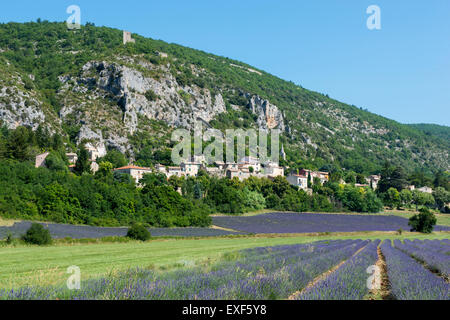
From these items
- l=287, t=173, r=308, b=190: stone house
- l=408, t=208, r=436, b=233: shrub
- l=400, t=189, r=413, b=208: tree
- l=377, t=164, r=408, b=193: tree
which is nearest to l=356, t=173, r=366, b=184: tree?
l=377, t=164, r=408, b=193: tree

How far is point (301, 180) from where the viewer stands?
124m

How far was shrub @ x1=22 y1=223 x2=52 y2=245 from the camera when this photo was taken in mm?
A: 28688

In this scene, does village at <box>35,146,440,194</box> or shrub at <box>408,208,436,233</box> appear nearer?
shrub at <box>408,208,436,233</box>

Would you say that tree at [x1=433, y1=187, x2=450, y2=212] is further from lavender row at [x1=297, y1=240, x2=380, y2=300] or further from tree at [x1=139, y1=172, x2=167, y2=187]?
lavender row at [x1=297, y1=240, x2=380, y2=300]

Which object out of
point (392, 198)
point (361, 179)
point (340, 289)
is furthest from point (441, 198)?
point (340, 289)

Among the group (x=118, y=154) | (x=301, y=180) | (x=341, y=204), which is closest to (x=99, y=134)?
(x=118, y=154)

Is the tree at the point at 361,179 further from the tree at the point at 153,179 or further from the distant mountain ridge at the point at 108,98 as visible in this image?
the tree at the point at 153,179

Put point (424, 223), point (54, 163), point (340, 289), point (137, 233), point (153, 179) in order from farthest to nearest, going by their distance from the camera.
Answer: point (153, 179) < point (54, 163) < point (424, 223) < point (137, 233) < point (340, 289)

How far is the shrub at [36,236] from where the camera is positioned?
94.1 feet

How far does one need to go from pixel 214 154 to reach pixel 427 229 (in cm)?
9522

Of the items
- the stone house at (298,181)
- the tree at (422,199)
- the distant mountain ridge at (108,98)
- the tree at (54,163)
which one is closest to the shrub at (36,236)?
the tree at (54,163)

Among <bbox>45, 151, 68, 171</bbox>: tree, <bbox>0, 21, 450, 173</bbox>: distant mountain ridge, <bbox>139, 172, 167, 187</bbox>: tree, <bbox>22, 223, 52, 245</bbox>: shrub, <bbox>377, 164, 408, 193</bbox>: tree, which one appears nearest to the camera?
<bbox>22, 223, 52, 245</bbox>: shrub

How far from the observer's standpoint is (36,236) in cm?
2875

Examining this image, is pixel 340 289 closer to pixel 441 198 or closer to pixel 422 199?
pixel 422 199
